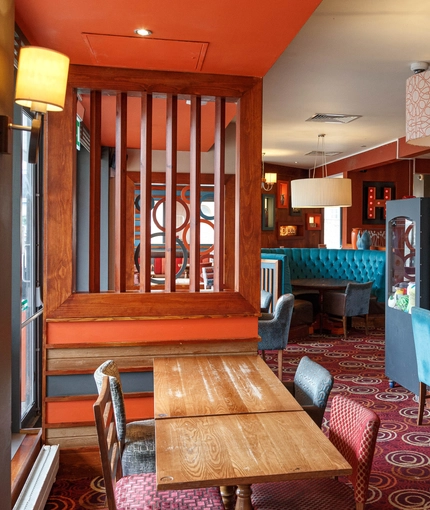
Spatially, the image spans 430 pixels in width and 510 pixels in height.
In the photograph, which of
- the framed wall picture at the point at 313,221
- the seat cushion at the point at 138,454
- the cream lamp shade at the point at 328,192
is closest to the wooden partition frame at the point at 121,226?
the seat cushion at the point at 138,454

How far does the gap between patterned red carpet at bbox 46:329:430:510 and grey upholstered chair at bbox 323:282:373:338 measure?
633mm

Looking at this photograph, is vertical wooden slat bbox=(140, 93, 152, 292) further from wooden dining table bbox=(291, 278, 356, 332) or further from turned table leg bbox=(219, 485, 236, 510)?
wooden dining table bbox=(291, 278, 356, 332)

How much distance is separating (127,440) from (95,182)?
152 centimetres

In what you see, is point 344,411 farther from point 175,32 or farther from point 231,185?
point 231,185

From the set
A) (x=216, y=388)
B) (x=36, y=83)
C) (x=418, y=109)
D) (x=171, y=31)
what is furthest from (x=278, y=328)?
(x=36, y=83)

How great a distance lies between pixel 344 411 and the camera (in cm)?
198

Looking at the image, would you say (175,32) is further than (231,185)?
No

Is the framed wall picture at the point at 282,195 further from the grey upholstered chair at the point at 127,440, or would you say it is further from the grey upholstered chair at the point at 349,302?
the grey upholstered chair at the point at 127,440

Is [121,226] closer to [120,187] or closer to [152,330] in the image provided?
[120,187]

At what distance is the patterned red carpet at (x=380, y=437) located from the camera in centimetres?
272

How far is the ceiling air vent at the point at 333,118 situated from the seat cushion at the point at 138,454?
5342 mm

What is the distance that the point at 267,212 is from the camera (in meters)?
11.6

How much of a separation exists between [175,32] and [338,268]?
21.7ft

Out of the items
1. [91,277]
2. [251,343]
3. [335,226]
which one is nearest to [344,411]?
[251,343]
